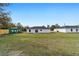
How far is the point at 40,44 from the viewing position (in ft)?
27.7

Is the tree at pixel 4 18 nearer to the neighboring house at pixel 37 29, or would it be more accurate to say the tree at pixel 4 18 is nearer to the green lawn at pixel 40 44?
the green lawn at pixel 40 44

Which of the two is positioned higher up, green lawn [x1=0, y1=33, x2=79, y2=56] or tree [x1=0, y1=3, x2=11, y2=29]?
tree [x1=0, y1=3, x2=11, y2=29]

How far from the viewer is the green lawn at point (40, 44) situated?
8.42 meters

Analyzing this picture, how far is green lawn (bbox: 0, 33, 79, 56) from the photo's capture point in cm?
842

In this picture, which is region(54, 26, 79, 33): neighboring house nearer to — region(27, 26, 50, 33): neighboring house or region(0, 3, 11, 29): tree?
region(27, 26, 50, 33): neighboring house

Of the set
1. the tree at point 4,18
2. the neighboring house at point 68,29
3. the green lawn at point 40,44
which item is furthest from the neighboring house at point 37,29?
the tree at point 4,18

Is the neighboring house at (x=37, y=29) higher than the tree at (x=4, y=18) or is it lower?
lower

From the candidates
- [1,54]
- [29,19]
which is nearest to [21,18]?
[29,19]

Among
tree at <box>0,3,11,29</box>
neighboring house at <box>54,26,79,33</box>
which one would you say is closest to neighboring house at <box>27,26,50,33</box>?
neighboring house at <box>54,26,79,33</box>

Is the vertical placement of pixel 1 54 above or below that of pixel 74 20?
below

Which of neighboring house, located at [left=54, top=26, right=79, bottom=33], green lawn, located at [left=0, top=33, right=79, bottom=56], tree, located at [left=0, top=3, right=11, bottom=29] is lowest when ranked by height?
green lawn, located at [left=0, top=33, right=79, bottom=56]

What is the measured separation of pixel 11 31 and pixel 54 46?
0.72m

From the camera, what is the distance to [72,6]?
27.5 feet

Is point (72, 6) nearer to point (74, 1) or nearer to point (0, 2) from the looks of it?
point (74, 1)
